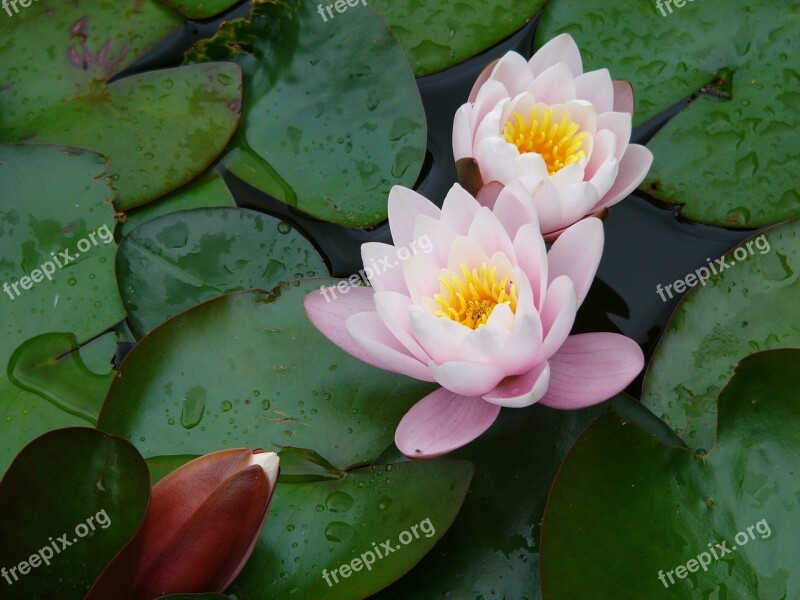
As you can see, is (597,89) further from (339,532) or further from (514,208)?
(339,532)

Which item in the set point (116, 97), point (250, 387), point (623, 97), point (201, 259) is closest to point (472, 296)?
point (250, 387)

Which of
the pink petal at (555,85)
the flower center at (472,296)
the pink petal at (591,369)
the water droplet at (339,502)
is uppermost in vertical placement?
the pink petal at (555,85)

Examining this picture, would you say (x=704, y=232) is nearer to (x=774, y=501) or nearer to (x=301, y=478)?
(x=774, y=501)

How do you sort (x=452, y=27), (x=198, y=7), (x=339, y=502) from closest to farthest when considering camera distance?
(x=339, y=502)
(x=452, y=27)
(x=198, y=7)

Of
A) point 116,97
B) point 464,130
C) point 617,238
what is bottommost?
point 617,238

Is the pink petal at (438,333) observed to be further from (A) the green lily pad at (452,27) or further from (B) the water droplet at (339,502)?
(A) the green lily pad at (452,27)

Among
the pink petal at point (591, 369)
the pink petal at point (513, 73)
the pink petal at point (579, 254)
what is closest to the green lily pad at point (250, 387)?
the pink petal at point (591, 369)
